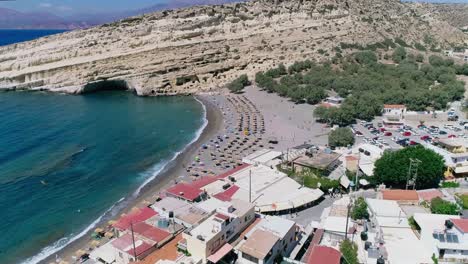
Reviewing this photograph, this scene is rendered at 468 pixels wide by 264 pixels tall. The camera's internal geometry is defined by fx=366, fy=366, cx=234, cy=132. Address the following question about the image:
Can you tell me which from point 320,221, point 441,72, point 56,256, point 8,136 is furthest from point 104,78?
point 441,72

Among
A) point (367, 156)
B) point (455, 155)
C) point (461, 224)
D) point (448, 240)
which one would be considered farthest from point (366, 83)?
point (448, 240)

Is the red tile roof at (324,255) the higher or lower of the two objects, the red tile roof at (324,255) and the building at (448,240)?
the lower

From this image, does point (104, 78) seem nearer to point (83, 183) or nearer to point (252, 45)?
point (252, 45)

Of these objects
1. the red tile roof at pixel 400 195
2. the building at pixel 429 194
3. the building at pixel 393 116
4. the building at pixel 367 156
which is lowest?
the building at pixel 429 194

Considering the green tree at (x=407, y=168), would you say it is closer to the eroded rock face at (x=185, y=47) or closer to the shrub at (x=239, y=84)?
the shrub at (x=239, y=84)

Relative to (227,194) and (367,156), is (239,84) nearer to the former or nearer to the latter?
(367,156)

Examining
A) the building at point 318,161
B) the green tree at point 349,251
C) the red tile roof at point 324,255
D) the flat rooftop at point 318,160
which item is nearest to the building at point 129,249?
the red tile roof at point 324,255
